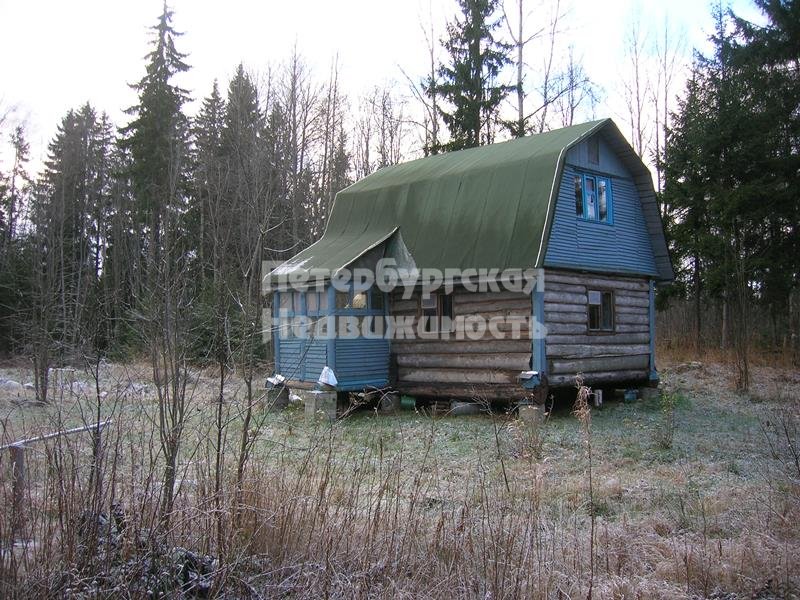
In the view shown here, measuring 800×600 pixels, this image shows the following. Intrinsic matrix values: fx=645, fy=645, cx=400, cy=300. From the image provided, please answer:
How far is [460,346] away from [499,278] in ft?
6.78

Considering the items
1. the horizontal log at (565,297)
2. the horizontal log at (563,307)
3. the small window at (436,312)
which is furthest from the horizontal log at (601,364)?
the small window at (436,312)

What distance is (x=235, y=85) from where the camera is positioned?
3362 centimetres

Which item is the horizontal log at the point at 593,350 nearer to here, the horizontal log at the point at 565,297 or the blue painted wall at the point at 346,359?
the horizontal log at the point at 565,297

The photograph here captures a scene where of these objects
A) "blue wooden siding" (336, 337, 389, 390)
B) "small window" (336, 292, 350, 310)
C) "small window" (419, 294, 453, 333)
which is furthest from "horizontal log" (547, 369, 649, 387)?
"small window" (336, 292, 350, 310)

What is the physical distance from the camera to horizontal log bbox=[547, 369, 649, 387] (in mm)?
14266

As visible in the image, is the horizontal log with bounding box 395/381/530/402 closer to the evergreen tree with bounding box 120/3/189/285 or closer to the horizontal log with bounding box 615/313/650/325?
the horizontal log with bounding box 615/313/650/325

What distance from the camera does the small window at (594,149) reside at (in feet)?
51.3

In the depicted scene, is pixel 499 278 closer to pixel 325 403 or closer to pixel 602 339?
pixel 602 339

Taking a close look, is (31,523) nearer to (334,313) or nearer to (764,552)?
(764,552)

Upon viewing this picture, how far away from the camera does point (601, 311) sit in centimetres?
1612

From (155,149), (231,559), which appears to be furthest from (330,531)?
(155,149)

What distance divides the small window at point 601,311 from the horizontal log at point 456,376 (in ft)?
9.21

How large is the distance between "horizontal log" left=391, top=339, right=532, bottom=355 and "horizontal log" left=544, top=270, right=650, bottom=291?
1529 mm

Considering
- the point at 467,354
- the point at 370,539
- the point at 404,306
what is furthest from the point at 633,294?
the point at 370,539
